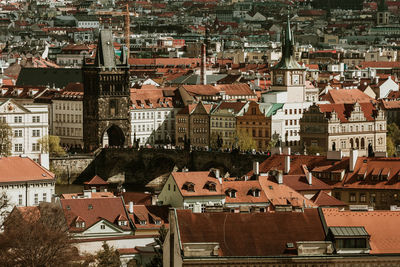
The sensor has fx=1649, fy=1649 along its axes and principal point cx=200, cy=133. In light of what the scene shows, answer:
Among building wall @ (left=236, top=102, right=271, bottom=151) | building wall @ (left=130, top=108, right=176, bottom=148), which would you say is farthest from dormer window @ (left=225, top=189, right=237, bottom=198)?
building wall @ (left=130, top=108, right=176, bottom=148)

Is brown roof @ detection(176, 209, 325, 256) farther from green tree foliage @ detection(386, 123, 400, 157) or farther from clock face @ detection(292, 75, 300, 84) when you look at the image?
clock face @ detection(292, 75, 300, 84)

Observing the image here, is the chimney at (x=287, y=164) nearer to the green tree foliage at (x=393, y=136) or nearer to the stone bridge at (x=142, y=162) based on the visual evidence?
the stone bridge at (x=142, y=162)

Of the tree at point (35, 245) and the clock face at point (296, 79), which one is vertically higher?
the clock face at point (296, 79)

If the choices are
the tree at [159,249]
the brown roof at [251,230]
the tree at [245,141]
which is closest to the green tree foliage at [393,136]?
the tree at [245,141]

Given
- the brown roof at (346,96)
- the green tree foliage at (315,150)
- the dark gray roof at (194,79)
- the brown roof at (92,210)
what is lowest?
the brown roof at (92,210)

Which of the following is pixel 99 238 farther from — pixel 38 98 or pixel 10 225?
pixel 38 98

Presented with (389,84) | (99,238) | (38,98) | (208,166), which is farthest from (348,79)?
(99,238)
